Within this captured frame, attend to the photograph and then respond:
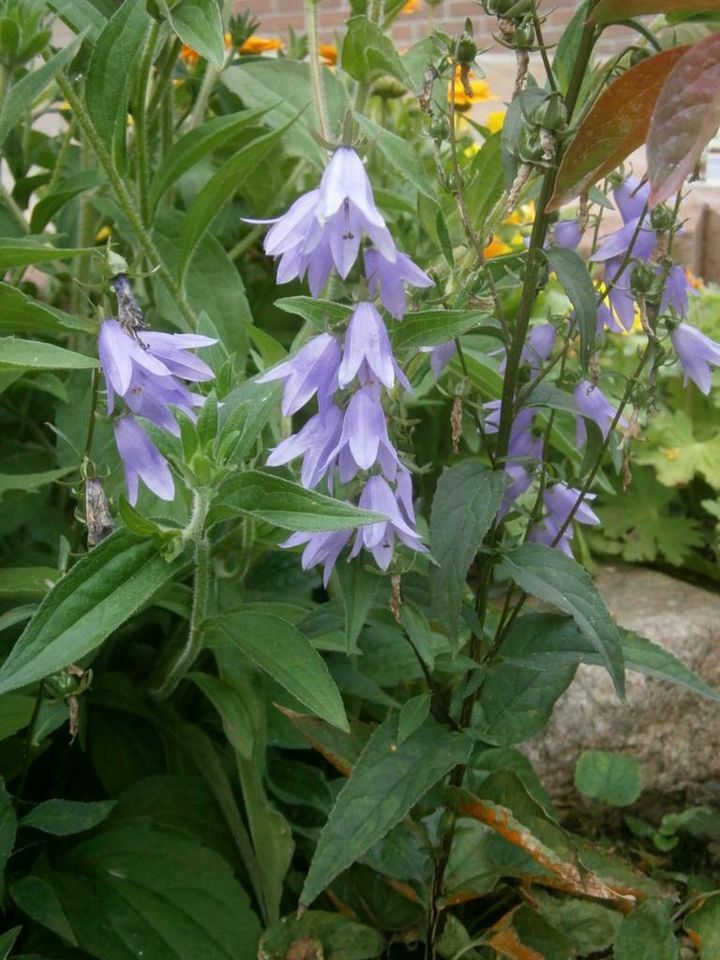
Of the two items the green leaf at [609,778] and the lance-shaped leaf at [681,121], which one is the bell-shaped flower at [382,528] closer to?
the lance-shaped leaf at [681,121]

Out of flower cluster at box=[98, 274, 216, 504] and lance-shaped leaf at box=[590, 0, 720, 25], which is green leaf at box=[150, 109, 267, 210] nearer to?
flower cluster at box=[98, 274, 216, 504]

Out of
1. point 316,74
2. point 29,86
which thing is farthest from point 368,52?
point 29,86

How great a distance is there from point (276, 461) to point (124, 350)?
16 cm

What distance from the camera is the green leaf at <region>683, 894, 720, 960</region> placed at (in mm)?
1272

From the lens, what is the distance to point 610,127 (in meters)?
0.81

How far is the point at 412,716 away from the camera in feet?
3.47

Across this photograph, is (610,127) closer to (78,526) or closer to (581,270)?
(581,270)

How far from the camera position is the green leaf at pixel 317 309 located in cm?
86

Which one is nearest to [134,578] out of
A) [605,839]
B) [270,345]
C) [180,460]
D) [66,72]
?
[180,460]

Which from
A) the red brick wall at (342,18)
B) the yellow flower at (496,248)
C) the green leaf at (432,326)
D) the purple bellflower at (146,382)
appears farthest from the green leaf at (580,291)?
the red brick wall at (342,18)

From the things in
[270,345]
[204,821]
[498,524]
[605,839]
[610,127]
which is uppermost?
[610,127]

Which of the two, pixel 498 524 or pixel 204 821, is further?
pixel 204 821

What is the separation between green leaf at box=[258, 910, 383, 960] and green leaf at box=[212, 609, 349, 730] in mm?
321

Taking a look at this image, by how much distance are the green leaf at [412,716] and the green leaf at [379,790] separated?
19mm
